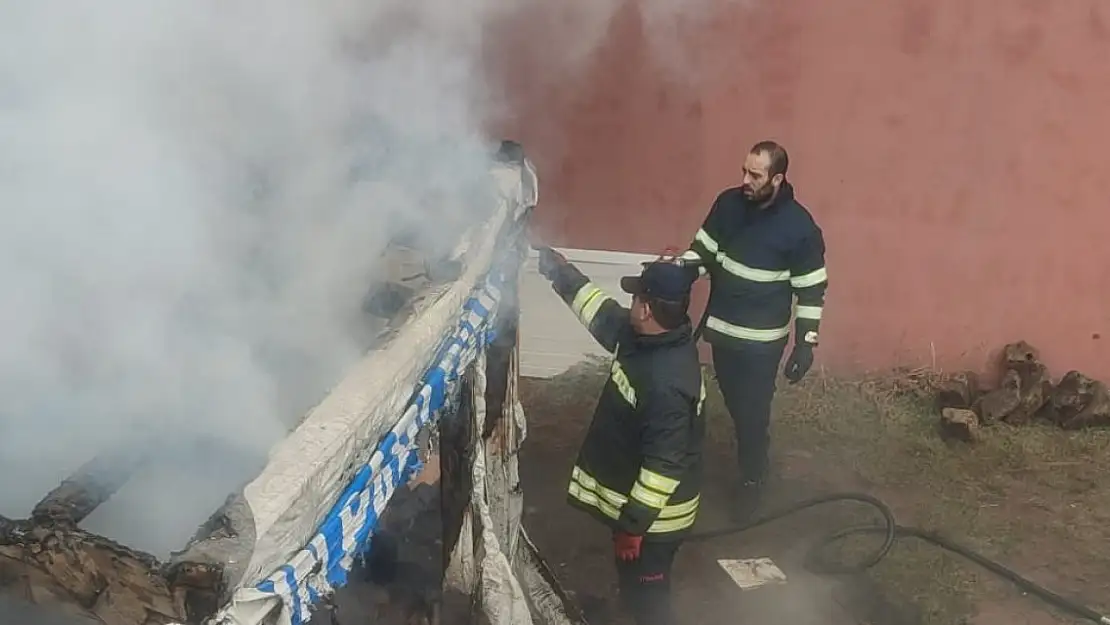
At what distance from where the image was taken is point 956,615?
4141mm

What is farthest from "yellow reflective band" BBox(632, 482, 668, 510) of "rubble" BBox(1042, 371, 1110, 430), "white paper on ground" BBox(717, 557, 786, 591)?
"rubble" BBox(1042, 371, 1110, 430)

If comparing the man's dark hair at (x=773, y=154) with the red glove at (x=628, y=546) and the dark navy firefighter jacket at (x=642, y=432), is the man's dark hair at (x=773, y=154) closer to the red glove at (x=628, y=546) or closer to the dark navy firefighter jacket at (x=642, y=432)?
the dark navy firefighter jacket at (x=642, y=432)

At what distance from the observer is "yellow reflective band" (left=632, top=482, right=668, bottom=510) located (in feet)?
10.6

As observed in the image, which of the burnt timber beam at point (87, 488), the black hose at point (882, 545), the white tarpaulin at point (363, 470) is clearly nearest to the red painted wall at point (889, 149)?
the black hose at point (882, 545)

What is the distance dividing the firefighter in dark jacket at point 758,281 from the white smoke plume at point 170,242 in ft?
6.66

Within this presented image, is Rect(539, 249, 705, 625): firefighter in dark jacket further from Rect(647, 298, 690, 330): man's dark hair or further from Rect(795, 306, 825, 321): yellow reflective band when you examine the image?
Rect(795, 306, 825, 321): yellow reflective band

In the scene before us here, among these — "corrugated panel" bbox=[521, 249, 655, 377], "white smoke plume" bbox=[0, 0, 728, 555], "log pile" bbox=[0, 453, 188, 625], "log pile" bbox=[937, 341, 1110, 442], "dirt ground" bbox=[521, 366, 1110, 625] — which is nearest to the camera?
"log pile" bbox=[0, 453, 188, 625]

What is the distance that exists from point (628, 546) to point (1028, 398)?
3.12 m

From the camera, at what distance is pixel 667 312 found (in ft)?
10.8

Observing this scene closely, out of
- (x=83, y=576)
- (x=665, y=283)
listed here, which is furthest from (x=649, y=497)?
(x=83, y=576)

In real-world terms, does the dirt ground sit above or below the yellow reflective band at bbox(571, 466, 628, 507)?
below

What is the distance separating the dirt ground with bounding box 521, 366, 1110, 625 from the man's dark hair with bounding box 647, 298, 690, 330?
4.38 feet

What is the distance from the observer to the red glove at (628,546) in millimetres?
3434

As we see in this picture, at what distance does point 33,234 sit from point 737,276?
3072mm
